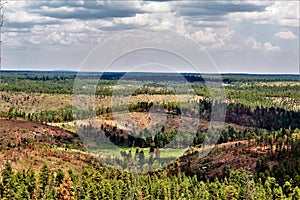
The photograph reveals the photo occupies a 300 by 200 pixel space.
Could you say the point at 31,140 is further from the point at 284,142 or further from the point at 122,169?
the point at 284,142

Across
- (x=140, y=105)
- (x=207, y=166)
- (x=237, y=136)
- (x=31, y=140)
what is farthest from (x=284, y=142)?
(x=31, y=140)

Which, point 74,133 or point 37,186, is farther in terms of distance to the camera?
point 74,133

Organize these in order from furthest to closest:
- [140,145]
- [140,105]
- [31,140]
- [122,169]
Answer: [31,140], [140,145], [140,105], [122,169]

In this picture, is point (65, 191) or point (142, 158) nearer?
point (65, 191)

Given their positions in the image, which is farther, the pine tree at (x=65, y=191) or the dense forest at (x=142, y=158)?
the dense forest at (x=142, y=158)

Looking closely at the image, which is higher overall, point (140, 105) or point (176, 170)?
point (140, 105)

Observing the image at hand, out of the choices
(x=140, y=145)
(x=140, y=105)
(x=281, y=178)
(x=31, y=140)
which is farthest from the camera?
(x=31, y=140)

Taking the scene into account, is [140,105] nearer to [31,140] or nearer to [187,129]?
[187,129]

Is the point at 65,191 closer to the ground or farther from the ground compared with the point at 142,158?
farther from the ground

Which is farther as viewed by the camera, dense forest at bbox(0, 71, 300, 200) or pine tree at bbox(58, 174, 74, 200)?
dense forest at bbox(0, 71, 300, 200)
